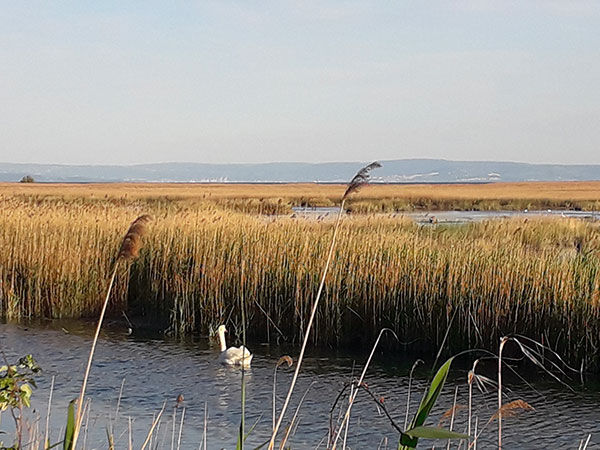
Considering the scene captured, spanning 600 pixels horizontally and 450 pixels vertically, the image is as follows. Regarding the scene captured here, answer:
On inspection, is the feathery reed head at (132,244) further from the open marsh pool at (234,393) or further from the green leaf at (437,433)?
the open marsh pool at (234,393)

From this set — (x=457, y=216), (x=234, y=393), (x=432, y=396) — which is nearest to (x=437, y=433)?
(x=432, y=396)

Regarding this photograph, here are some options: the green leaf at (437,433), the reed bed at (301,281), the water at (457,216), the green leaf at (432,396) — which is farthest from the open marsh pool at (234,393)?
the water at (457,216)

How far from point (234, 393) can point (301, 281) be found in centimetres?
288

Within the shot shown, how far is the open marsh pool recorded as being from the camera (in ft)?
22.6

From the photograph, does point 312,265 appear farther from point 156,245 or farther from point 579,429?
point 579,429

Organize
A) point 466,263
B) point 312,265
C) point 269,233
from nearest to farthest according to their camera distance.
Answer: point 466,263 → point 312,265 → point 269,233

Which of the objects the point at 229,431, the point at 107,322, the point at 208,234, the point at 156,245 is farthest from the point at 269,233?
the point at 229,431

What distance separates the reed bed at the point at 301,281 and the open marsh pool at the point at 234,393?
533mm

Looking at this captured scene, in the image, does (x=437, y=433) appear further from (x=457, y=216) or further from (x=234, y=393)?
(x=457, y=216)

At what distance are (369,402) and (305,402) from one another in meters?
0.59

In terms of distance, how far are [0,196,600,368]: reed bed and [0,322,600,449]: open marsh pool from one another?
533mm

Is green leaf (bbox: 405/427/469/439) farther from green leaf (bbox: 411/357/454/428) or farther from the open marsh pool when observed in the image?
the open marsh pool

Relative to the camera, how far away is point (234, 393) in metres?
8.23

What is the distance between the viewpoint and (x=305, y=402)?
8.04 metres
